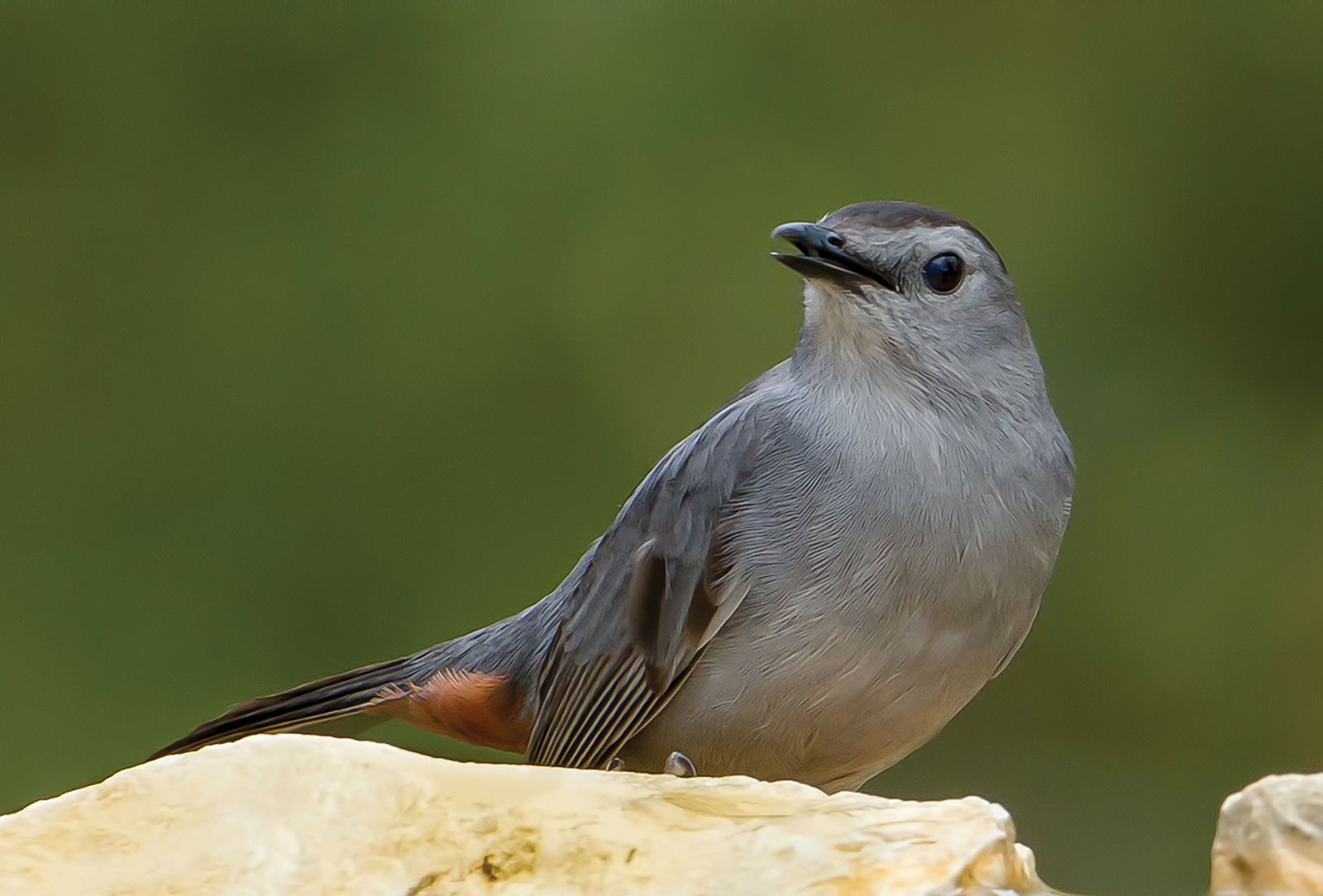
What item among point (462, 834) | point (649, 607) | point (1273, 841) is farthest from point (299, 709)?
point (1273, 841)

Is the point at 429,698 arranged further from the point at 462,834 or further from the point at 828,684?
the point at 462,834

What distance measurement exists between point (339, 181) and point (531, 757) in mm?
2251

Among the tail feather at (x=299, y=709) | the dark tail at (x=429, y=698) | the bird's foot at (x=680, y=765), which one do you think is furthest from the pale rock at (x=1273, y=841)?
the tail feather at (x=299, y=709)

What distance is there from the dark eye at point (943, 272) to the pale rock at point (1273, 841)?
1185 millimetres

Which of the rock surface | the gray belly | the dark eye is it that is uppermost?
the dark eye

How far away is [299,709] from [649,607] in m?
0.67

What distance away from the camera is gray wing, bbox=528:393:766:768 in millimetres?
2547

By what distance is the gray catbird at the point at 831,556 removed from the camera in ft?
7.88

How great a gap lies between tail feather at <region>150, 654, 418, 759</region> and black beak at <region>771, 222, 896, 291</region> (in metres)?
1.04

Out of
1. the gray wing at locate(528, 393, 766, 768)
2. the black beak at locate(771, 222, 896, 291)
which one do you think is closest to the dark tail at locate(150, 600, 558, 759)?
the gray wing at locate(528, 393, 766, 768)

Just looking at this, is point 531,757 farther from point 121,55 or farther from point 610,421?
point 121,55

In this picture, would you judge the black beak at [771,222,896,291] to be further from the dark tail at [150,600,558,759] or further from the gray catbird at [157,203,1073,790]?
the dark tail at [150,600,558,759]

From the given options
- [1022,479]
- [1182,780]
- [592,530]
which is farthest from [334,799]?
[1182,780]

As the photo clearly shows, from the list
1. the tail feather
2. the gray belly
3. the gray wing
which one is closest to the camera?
the gray belly
